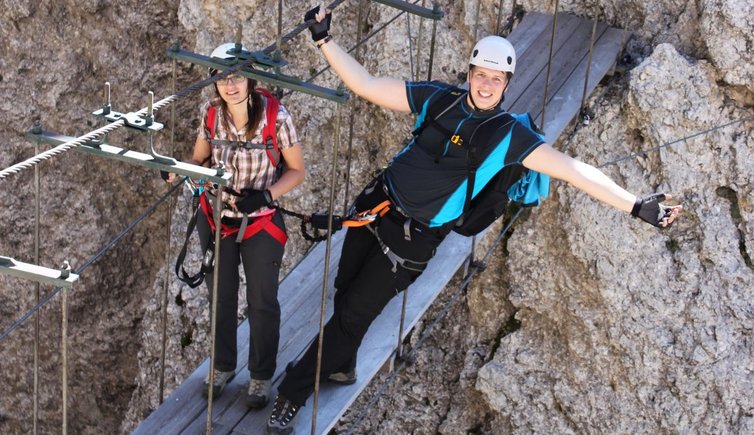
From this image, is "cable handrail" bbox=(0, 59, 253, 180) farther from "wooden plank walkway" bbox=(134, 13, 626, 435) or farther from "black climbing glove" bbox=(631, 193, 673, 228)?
"black climbing glove" bbox=(631, 193, 673, 228)

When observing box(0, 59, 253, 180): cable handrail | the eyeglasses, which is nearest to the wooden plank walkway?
the eyeglasses

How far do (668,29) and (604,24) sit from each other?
1.38ft

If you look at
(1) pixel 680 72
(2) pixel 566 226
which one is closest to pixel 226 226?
(2) pixel 566 226

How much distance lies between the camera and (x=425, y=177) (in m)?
3.92

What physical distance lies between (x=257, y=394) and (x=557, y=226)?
7.97ft

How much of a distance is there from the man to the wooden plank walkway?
6.0 inches

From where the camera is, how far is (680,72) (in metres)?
5.57

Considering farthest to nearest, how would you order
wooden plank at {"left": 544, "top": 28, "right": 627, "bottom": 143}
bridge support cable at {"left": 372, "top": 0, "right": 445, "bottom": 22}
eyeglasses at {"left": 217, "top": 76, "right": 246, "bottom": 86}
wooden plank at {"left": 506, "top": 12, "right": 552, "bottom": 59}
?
1. wooden plank at {"left": 506, "top": 12, "right": 552, "bottom": 59}
2. wooden plank at {"left": 544, "top": 28, "right": 627, "bottom": 143}
3. bridge support cable at {"left": 372, "top": 0, "right": 445, "bottom": 22}
4. eyeglasses at {"left": 217, "top": 76, "right": 246, "bottom": 86}

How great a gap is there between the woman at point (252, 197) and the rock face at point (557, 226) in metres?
0.55

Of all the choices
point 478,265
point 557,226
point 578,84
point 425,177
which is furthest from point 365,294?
point 578,84

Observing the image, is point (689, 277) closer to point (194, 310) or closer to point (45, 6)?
point (194, 310)

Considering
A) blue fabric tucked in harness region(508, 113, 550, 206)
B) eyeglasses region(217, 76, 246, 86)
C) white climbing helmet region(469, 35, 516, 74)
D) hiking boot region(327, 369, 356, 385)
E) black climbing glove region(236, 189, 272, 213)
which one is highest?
white climbing helmet region(469, 35, 516, 74)

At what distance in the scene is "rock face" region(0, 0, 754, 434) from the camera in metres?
5.41

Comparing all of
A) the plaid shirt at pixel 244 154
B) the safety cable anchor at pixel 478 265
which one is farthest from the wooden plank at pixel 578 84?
the plaid shirt at pixel 244 154
